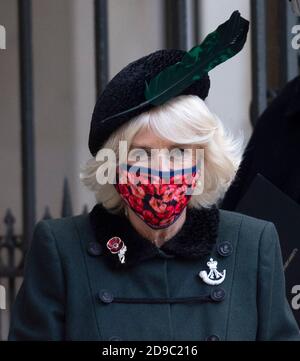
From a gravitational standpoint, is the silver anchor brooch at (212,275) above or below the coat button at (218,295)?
above

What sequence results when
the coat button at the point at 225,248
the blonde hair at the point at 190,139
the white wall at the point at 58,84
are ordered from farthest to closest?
the white wall at the point at 58,84 < the coat button at the point at 225,248 < the blonde hair at the point at 190,139

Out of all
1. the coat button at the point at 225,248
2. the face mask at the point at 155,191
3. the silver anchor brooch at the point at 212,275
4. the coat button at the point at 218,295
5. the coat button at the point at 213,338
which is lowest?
the coat button at the point at 213,338

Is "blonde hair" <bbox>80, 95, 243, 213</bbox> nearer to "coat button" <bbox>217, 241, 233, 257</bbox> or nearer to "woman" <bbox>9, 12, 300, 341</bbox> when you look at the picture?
"woman" <bbox>9, 12, 300, 341</bbox>

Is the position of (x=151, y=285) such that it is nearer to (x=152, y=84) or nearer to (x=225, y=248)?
(x=225, y=248)

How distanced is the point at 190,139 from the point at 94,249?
0.35 metres

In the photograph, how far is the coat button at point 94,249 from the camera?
2654mm

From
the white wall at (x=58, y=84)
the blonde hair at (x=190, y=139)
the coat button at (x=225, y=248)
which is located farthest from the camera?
the white wall at (x=58, y=84)

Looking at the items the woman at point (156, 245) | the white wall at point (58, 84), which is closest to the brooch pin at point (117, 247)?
the woman at point (156, 245)

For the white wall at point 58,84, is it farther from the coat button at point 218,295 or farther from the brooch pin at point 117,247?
the coat button at point 218,295

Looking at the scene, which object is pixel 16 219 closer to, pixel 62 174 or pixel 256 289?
pixel 62 174

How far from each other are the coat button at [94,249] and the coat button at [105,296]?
99 mm

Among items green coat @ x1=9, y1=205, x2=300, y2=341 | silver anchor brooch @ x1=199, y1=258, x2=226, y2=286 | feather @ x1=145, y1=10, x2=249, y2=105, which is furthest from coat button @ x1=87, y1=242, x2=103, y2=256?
feather @ x1=145, y1=10, x2=249, y2=105

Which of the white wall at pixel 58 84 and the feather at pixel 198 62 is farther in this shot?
the white wall at pixel 58 84
